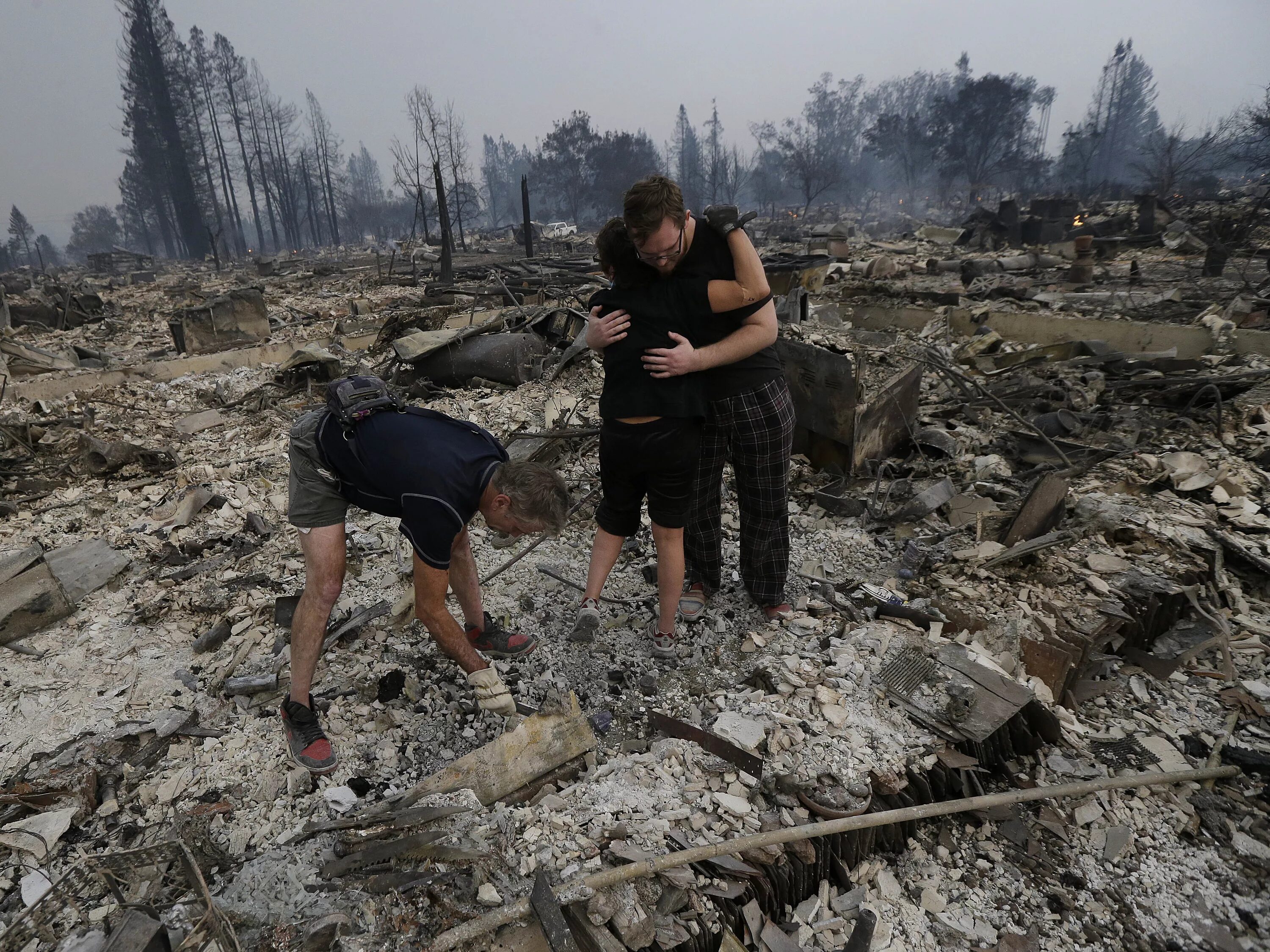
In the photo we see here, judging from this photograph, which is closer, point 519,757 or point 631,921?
point 631,921

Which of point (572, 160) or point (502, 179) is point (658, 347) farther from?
point (502, 179)

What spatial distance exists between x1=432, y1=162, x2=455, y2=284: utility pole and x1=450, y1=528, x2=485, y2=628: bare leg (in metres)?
13.6

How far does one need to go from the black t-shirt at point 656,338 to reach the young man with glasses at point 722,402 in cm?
3

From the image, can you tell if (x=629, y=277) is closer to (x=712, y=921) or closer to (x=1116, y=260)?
(x=712, y=921)

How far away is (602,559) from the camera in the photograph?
9.87ft

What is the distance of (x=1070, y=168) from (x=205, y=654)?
57.8 m

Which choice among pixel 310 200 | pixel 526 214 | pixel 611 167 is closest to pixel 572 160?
pixel 611 167

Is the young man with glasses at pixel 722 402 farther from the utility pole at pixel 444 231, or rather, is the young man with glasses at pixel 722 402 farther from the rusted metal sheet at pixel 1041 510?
the utility pole at pixel 444 231

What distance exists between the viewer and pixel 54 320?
13.5 m

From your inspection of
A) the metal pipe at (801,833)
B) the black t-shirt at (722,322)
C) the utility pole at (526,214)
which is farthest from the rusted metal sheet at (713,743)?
the utility pole at (526,214)

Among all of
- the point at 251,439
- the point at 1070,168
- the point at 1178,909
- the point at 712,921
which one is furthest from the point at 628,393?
the point at 1070,168

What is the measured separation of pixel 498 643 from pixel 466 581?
374 millimetres

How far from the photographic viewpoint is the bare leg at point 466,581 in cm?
293

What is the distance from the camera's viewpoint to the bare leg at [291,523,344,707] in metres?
2.50
